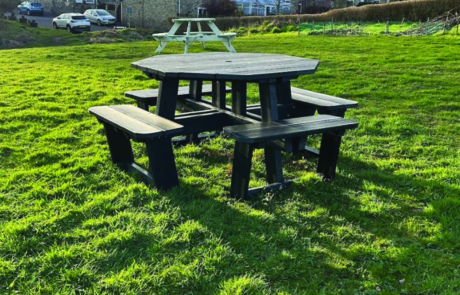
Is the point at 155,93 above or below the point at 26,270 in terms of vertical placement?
above

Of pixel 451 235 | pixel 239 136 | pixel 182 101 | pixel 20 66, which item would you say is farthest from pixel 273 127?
pixel 20 66

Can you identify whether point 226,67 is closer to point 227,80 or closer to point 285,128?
point 227,80

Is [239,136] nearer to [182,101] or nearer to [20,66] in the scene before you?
[182,101]

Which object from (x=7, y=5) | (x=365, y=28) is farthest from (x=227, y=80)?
(x=7, y=5)

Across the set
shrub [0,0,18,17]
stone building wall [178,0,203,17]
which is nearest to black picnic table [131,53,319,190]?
shrub [0,0,18,17]

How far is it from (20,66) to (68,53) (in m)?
2.58

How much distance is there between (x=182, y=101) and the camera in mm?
4953

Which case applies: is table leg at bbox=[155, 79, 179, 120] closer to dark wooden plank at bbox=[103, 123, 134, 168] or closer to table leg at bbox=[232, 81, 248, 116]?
dark wooden plank at bbox=[103, 123, 134, 168]

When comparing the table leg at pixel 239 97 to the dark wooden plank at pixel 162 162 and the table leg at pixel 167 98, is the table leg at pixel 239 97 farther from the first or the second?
the dark wooden plank at pixel 162 162

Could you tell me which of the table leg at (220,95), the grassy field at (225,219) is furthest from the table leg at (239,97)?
the grassy field at (225,219)

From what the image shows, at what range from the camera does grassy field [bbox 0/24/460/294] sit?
2393 mm

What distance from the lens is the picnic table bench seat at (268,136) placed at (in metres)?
3.10

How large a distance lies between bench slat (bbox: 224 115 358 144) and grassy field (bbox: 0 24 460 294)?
0.51 m

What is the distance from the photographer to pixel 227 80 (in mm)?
3574
